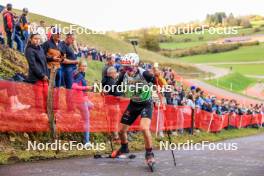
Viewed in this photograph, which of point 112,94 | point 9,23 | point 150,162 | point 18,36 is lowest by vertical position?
point 150,162

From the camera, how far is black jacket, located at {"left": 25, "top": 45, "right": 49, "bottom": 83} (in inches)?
457

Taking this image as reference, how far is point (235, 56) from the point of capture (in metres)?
117

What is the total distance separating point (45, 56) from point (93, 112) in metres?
2.00

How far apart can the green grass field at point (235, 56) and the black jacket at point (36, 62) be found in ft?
323

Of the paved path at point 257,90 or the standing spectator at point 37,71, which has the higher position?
the standing spectator at point 37,71

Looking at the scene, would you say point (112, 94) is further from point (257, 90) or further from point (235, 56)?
point (235, 56)

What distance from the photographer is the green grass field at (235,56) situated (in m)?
112

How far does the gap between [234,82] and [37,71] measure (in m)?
67.4

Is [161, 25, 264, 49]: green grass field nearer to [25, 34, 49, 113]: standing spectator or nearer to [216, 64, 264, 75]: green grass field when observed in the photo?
[216, 64, 264, 75]: green grass field

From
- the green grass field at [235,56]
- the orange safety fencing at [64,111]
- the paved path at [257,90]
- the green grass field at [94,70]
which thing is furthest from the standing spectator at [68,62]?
the green grass field at [235,56]

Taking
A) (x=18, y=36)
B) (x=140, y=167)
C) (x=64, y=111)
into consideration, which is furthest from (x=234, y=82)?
(x=140, y=167)

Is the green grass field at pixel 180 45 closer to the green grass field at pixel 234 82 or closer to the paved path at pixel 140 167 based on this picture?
the green grass field at pixel 234 82

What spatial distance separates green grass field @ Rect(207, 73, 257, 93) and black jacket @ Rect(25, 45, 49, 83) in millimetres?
57148

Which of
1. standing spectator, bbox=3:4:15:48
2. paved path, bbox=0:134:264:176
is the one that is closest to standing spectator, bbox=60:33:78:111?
paved path, bbox=0:134:264:176
